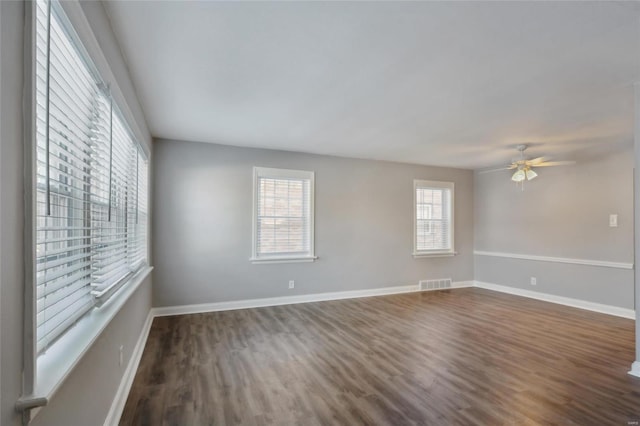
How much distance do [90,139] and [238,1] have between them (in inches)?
41.8

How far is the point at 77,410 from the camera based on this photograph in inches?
56.6

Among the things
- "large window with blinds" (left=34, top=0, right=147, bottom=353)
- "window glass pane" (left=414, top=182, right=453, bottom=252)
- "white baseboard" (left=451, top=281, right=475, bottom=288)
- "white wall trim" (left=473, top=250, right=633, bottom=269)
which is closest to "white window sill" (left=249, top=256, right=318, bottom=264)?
"window glass pane" (left=414, top=182, right=453, bottom=252)

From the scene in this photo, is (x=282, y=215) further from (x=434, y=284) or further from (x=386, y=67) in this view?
(x=434, y=284)

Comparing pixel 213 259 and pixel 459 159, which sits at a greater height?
pixel 459 159

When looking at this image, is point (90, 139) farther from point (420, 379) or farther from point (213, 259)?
point (213, 259)

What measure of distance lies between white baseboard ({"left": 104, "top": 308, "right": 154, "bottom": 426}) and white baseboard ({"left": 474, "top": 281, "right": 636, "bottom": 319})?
6.18 metres

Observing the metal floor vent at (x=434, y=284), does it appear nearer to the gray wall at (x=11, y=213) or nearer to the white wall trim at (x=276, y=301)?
the white wall trim at (x=276, y=301)

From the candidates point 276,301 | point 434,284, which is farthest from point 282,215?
point 434,284

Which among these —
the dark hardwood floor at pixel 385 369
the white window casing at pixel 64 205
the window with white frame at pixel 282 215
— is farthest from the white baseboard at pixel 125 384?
the window with white frame at pixel 282 215

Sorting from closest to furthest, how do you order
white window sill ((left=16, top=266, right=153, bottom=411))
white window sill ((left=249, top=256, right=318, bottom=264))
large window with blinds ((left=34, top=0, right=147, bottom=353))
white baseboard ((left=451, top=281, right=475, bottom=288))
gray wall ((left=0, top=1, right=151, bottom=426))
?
gray wall ((left=0, top=1, right=151, bottom=426)) → white window sill ((left=16, top=266, right=153, bottom=411)) → large window with blinds ((left=34, top=0, right=147, bottom=353)) → white window sill ((left=249, top=256, right=318, bottom=264)) → white baseboard ((left=451, top=281, right=475, bottom=288))

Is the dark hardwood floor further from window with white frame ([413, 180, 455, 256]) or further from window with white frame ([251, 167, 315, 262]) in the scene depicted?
window with white frame ([413, 180, 455, 256])

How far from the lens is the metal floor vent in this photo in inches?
256

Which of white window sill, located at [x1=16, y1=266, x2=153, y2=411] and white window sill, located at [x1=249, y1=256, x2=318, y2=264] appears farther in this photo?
white window sill, located at [x1=249, y1=256, x2=318, y2=264]

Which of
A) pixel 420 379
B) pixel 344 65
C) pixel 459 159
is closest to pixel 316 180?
pixel 459 159
